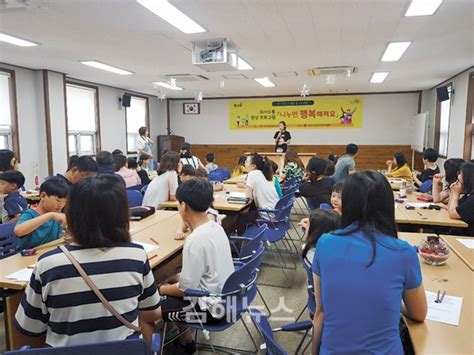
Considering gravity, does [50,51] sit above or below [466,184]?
above

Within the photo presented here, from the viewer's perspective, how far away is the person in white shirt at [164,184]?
393 centimetres

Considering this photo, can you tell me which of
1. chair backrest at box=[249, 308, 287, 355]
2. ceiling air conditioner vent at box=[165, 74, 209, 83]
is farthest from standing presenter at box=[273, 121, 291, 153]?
chair backrest at box=[249, 308, 287, 355]

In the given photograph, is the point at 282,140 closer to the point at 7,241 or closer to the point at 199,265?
the point at 7,241

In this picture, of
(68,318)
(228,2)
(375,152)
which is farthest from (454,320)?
(375,152)

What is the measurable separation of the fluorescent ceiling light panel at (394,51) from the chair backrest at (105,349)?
5236mm

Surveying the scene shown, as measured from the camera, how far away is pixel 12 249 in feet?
7.98

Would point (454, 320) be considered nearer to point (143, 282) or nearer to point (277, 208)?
point (143, 282)

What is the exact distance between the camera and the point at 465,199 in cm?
322

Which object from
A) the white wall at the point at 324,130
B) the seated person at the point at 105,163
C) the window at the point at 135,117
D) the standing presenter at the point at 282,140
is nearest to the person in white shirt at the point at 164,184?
the seated person at the point at 105,163

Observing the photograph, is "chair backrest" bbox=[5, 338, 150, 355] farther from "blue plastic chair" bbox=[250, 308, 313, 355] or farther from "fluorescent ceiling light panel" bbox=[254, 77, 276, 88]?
"fluorescent ceiling light panel" bbox=[254, 77, 276, 88]

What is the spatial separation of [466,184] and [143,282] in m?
2.94

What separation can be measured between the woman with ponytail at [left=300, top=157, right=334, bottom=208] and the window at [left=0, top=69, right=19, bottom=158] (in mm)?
5556

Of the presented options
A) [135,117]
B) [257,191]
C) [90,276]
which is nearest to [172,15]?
[257,191]

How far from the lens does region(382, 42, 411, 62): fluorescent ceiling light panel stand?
200 inches
